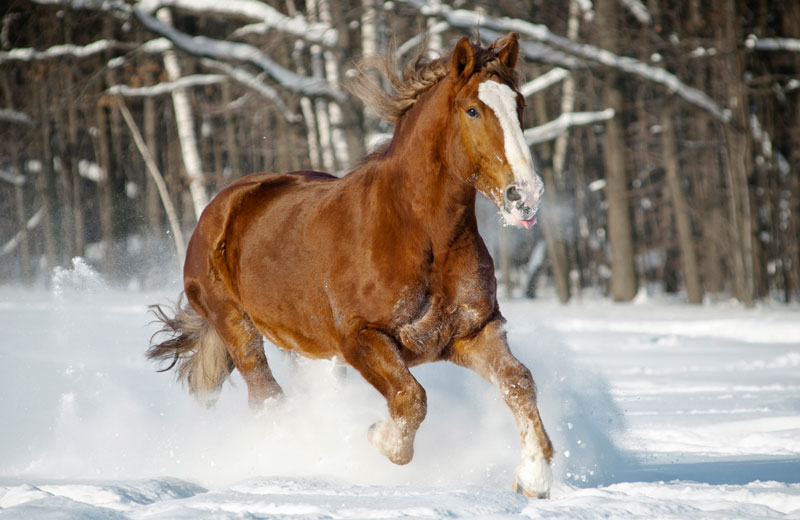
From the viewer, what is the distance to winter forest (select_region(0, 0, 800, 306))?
13.7 m

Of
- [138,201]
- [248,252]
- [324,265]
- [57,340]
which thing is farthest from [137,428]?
[138,201]

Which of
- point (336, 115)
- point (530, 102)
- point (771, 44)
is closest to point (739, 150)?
point (771, 44)

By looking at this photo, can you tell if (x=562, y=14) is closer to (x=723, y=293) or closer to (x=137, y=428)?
(x=723, y=293)

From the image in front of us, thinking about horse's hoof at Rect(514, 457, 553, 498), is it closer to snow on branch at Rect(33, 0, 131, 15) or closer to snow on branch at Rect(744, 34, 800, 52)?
snow on branch at Rect(33, 0, 131, 15)

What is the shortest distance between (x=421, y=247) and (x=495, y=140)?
2.19ft

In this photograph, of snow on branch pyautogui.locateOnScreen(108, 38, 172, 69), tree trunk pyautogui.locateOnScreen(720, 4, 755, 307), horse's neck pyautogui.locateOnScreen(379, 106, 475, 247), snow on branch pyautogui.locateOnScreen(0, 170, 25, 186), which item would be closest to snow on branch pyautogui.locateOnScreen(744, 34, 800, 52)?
tree trunk pyautogui.locateOnScreen(720, 4, 755, 307)

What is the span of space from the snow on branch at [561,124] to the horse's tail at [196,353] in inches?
438

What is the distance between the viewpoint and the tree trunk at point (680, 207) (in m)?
18.8

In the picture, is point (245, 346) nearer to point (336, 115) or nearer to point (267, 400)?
point (267, 400)

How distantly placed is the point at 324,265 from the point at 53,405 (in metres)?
3.25

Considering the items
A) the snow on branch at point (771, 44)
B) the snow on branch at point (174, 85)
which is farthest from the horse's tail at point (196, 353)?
the snow on branch at point (771, 44)

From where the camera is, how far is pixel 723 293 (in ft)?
81.3

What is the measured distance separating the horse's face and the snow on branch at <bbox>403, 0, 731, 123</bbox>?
952 centimetres

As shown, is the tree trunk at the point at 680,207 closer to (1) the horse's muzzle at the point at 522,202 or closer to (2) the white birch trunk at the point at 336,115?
(2) the white birch trunk at the point at 336,115
